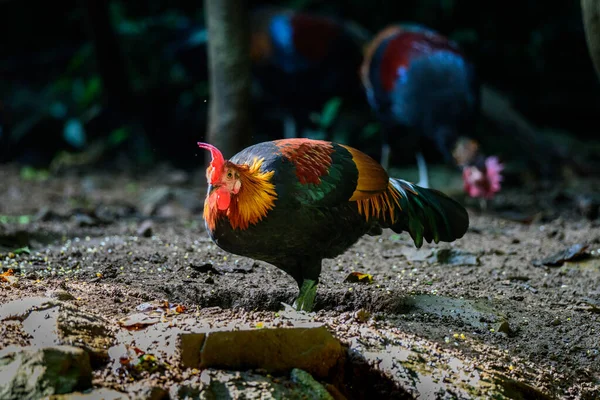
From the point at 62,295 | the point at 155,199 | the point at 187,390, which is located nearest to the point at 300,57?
the point at 155,199

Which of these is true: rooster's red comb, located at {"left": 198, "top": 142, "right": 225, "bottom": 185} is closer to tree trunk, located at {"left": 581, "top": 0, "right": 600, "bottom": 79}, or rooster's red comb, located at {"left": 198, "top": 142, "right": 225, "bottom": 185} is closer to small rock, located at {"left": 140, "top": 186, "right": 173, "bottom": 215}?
tree trunk, located at {"left": 581, "top": 0, "right": 600, "bottom": 79}

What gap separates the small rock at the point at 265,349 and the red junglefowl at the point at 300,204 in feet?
1.77

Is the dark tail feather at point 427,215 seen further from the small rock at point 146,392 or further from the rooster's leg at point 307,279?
the small rock at point 146,392

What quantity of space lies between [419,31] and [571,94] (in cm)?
477

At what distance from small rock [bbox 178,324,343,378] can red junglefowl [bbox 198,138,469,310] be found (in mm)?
540

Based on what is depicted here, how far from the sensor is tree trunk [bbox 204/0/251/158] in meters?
5.88

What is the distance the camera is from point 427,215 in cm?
369

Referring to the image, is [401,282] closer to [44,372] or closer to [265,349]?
[265,349]

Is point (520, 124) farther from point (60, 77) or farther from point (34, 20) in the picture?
point (34, 20)

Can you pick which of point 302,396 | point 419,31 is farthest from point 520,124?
point 302,396

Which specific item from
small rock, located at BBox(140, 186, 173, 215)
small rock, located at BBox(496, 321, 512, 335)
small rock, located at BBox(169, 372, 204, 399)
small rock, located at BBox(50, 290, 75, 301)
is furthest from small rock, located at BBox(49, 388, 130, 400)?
small rock, located at BBox(140, 186, 173, 215)

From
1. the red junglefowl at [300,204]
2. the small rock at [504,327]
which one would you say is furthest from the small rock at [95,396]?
the small rock at [504,327]

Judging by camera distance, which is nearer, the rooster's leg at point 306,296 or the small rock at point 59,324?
the small rock at point 59,324

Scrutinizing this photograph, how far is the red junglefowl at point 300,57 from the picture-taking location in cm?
801
